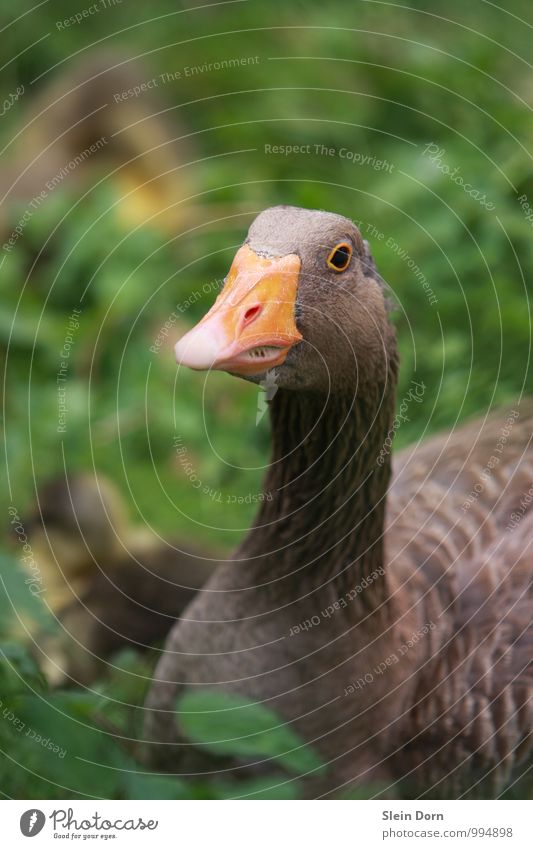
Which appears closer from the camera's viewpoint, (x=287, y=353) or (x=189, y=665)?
(x=287, y=353)

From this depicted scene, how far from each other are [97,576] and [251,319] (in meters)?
2.79

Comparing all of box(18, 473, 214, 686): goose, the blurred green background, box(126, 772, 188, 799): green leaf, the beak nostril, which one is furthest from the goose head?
box(18, 473, 214, 686): goose

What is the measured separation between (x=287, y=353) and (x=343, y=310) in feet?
0.85

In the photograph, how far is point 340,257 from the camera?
9.14 feet

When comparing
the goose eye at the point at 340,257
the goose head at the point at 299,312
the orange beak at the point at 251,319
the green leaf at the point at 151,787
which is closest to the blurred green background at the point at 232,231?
the green leaf at the point at 151,787

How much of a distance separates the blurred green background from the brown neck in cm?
50

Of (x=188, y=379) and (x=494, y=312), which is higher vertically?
(x=188, y=379)

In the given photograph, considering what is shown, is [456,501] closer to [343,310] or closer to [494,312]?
[343,310]

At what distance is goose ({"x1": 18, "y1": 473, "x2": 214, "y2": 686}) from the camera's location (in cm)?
450

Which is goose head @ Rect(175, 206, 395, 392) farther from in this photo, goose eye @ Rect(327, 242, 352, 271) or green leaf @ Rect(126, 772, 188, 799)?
green leaf @ Rect(126, 772, 188, 799)

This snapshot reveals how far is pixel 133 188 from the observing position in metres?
7.25

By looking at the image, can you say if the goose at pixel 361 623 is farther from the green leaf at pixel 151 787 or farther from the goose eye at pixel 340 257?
the green leaf at pixel 151 787

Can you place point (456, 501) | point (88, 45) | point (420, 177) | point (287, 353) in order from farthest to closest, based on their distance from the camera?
point (88, 45), point (420, 177), point (456, 501), point (287, 353)
